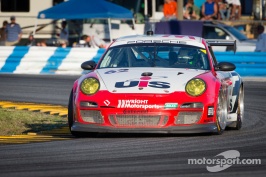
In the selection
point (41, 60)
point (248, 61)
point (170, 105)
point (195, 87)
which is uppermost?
point (195, 87)

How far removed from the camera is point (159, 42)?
12.7 m

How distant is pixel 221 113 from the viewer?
1168 cm

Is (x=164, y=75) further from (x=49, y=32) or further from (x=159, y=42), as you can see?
(x=49, y=32)

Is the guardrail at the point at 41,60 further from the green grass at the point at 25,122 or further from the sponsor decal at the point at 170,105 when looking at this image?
the sponsor decal at the point at 170,105

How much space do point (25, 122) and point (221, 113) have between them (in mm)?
3511

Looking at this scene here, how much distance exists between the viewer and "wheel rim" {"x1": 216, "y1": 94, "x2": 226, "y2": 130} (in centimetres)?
1148

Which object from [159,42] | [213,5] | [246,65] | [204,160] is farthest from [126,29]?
[204,160]

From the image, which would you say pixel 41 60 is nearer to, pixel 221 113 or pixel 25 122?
pixel 25 122

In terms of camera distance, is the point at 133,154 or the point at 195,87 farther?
the point at 195,87

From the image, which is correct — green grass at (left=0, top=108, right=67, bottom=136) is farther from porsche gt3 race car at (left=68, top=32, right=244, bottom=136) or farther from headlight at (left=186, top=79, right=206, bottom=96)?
headlight at (left=186, top=79, right=206, bottom=96)

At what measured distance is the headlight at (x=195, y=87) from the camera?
36.9 ft
